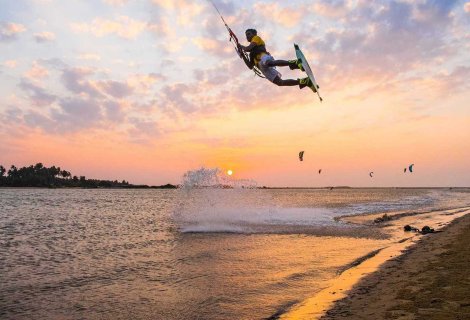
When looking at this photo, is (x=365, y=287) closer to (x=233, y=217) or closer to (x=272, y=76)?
(x=272, y=76)

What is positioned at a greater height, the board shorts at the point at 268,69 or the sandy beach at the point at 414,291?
the board shorts at the point at 268,69

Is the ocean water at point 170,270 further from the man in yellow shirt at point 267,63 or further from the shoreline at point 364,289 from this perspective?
the man in yellow shirt at point 267,63

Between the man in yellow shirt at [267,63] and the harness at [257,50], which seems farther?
the harness at [257,50]

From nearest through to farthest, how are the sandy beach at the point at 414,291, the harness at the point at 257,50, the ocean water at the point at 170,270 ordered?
the sandy beach at the point at 414,291, the harness at the point at 257,50, the ocean water at the point at 170,270

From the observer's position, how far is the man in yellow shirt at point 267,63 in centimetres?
988

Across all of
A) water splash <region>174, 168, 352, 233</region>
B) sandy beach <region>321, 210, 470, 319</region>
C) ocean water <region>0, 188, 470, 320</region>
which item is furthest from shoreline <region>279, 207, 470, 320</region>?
water splash <region>174, 168, 352, 233</region>

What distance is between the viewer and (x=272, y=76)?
10.2 metres

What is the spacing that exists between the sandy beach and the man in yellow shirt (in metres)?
5.54

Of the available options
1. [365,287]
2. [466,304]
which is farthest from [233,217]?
[466,304]

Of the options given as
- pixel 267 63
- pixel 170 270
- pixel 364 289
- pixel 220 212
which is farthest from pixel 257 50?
pixel 220 212

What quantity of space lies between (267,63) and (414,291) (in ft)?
23.1

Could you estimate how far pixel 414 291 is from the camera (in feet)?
33.4

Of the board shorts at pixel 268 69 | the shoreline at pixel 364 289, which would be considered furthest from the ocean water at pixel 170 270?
the board shorts at pixel 268 69

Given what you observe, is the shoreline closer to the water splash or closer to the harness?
the harness
